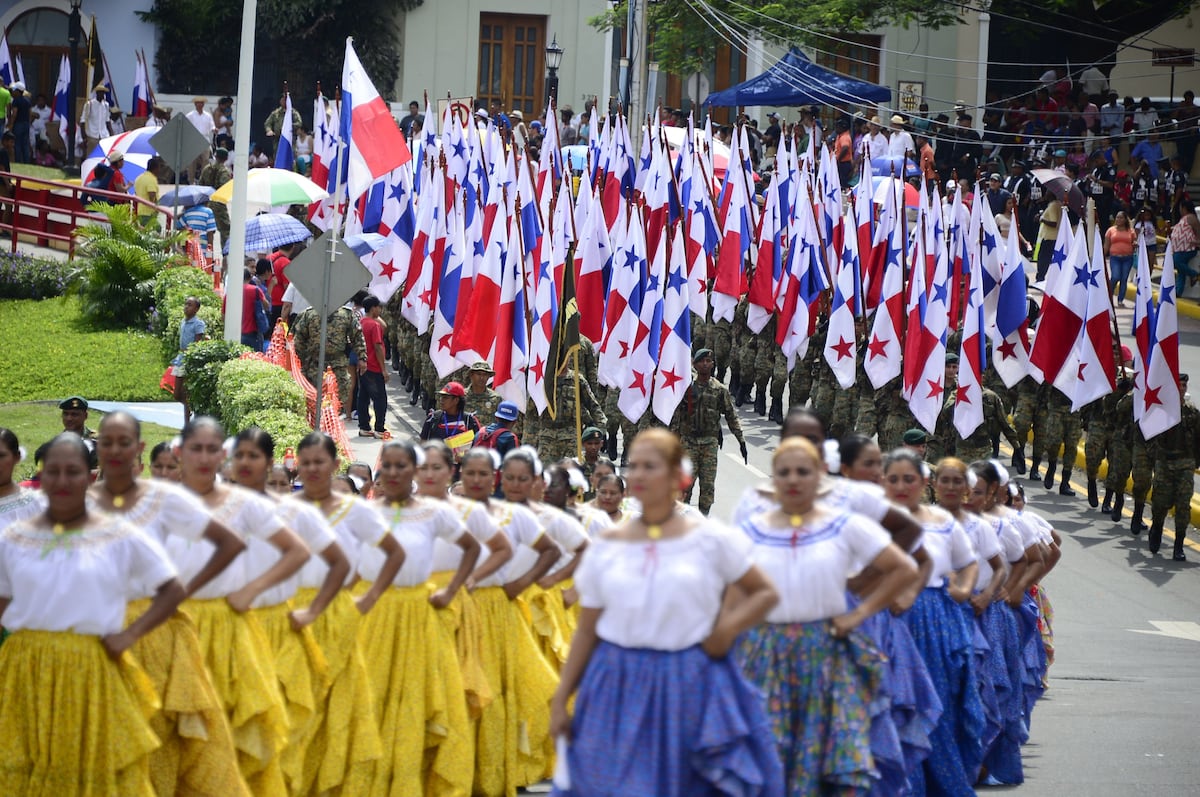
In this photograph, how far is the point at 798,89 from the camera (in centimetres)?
3522

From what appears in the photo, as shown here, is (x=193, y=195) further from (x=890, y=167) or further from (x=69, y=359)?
(x=890, y=167)

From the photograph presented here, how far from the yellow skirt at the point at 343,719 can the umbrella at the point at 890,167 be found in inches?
864

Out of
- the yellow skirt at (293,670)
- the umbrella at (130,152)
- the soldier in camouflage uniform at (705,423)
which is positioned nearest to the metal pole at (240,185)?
the soldier in camouflage uniform at (705,423)

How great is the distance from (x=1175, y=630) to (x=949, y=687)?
22.3 ft

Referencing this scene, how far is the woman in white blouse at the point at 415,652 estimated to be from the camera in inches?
341

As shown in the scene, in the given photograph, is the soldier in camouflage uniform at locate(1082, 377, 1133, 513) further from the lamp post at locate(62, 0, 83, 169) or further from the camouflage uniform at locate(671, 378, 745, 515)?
the lamp post at locate(62, 0, 83, 169)

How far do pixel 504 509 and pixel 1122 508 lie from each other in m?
11.5

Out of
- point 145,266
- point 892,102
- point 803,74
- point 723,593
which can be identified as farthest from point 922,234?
point 892,102

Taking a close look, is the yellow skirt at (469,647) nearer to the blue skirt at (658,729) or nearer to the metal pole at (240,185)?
the blue skirt at (658,729)

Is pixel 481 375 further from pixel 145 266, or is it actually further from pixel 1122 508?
pixel 145 266

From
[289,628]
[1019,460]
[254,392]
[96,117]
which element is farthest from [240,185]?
[96,117]

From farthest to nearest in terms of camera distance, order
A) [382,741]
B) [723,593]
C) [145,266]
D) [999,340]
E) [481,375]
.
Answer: [145,266], [999,340], [481,375], [382,741], [723,593]

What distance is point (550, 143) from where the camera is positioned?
23.0 meters

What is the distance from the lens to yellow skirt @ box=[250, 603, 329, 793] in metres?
8.34
